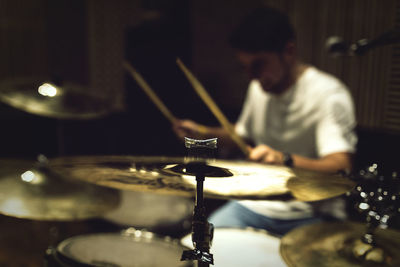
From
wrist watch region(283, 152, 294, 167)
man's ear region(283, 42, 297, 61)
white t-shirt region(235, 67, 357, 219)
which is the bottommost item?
wrist watch region(283, 152, 294, 167)

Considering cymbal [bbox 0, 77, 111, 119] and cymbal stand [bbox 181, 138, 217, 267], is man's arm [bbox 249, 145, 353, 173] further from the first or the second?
cymbal [bbox 0, 77, 111, 119]

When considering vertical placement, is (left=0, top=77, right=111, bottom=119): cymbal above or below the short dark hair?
below

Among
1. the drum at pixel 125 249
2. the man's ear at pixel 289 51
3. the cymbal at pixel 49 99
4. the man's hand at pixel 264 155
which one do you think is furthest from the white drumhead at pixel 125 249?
Result: the man's ear at pixel 289 51

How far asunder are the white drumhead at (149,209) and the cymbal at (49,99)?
53 cm

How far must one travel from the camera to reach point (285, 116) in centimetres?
245

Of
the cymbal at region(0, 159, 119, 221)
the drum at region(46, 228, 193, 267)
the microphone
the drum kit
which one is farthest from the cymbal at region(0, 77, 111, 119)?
the microphone

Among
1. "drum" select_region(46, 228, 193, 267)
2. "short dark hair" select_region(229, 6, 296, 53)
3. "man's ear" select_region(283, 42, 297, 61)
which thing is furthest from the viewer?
"man's ear" select_region(283, 42, 297, 61)

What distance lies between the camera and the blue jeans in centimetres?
201

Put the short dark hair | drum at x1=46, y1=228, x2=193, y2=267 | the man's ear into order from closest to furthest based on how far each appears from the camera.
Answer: drum at x1=46, y1=228, x2=193, y2=267
the short dark hair
the man's ear

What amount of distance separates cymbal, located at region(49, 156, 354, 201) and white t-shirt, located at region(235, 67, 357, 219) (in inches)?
29.8

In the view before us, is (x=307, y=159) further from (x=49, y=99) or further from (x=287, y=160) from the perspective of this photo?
(x=49, y=99)

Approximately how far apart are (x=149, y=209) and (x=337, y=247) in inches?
51.0

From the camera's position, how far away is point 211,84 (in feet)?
13.2

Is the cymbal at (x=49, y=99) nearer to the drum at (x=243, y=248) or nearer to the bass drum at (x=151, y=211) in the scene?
the bass drum at (x=151, y=211)
